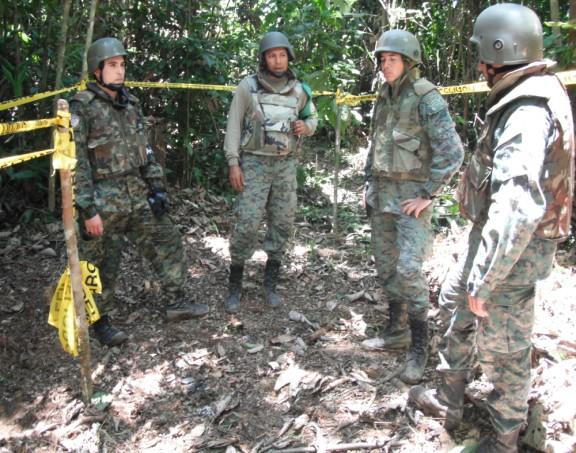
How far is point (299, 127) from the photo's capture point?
15.0 ft

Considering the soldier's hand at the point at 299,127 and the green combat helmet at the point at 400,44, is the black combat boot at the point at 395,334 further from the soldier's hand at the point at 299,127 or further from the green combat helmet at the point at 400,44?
the green combat helmet at the point at 400,44

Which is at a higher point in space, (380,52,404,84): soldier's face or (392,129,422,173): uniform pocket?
(380,52,404,84): soldier's face

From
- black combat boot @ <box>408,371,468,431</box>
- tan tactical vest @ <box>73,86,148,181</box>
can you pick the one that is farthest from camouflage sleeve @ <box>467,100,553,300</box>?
tan tactical vest @ <box>73,86,148,181</box>

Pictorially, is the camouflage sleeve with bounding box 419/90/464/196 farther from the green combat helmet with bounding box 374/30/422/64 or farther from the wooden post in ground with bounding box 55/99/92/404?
the wooden post in ground with bounding box 55/99/92/404

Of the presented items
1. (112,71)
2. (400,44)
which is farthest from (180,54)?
(400,44)

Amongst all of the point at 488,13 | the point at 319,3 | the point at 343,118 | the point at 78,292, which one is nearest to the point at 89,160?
the point at 78,292

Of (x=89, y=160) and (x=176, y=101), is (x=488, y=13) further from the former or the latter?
(x=176, y=101)

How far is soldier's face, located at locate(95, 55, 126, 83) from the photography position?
153 inches

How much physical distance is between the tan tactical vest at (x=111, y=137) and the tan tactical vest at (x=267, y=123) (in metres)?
0.88

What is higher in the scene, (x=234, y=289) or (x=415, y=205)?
(x=415, y=205)

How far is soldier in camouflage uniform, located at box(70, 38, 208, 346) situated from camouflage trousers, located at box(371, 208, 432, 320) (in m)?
1.66

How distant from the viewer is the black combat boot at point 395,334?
4.22 m

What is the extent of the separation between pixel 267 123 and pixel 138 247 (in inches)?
56.4

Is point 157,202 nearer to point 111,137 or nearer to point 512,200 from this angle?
point 111,137
